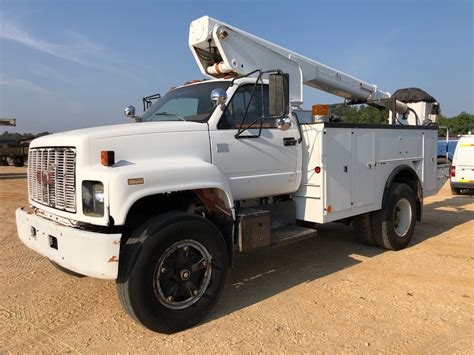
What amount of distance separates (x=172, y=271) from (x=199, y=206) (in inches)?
32.7

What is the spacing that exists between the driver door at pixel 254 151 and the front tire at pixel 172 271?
2.84 ft

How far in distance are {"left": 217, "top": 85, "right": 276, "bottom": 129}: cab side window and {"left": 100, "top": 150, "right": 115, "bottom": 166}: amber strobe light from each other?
1.31 metres

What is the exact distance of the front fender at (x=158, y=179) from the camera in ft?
11.4

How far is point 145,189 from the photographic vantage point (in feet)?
11.9

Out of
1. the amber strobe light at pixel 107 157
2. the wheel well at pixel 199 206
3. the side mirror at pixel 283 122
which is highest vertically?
the side mirror at pixel 283 122

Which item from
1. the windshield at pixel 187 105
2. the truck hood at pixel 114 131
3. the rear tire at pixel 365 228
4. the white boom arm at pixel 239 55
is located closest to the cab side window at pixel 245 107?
the windshield at pixel 187 105

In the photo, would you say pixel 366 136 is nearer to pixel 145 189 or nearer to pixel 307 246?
pixel 307 246

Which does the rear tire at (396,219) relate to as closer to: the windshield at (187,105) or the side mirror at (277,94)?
the side mirror at (277,94)

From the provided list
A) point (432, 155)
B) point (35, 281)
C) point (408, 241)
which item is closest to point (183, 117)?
point (35, 281)

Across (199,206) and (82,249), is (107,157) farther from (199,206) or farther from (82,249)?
(199,206)

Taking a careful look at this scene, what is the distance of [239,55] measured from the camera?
216 inches

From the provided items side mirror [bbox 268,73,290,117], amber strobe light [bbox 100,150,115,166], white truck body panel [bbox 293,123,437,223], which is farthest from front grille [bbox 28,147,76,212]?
white truck body panel [bbox 293,123,437,223]

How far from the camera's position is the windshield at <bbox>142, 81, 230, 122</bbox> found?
4.69 m

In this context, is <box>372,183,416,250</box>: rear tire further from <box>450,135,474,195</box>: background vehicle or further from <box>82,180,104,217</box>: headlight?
<box>450,135,474,195</box>: background vehicle
